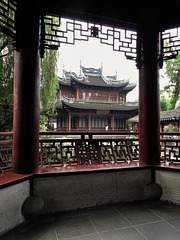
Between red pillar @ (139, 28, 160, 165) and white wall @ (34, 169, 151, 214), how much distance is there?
12.5 inches

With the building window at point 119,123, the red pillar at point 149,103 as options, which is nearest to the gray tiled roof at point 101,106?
the building window at point 119,123

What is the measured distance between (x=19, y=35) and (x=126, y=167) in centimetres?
233

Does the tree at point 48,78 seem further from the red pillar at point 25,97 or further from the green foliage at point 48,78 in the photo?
the red pillar at point 25,97

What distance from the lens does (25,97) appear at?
199 centimetres

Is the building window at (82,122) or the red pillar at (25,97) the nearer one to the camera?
the red pillar at (25,97)

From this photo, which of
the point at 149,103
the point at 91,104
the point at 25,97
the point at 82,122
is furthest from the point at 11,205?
the point at 91,104

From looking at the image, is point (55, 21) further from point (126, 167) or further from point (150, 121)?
point (126, 167)

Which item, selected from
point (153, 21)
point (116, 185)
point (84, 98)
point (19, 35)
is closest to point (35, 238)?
point (116, 185)

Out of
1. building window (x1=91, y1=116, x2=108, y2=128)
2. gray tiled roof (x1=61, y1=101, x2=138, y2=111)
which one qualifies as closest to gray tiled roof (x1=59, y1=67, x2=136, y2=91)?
gray tiled roof (x1=61, y1=101, x2=138, y2=111)

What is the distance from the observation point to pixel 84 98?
18891 mm

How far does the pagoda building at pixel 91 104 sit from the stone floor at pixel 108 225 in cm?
1424

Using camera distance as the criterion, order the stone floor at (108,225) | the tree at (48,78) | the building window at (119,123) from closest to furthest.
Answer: the stone floor at (108,225)
the tree at (48,78)
the building window at (119,123)

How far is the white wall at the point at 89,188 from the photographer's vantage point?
2051 millimetres

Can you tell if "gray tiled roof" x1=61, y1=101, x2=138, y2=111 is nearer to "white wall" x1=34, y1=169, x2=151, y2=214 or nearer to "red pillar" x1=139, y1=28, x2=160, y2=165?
"red pillar" x1=139, y1=28, x2=160, y2=165
